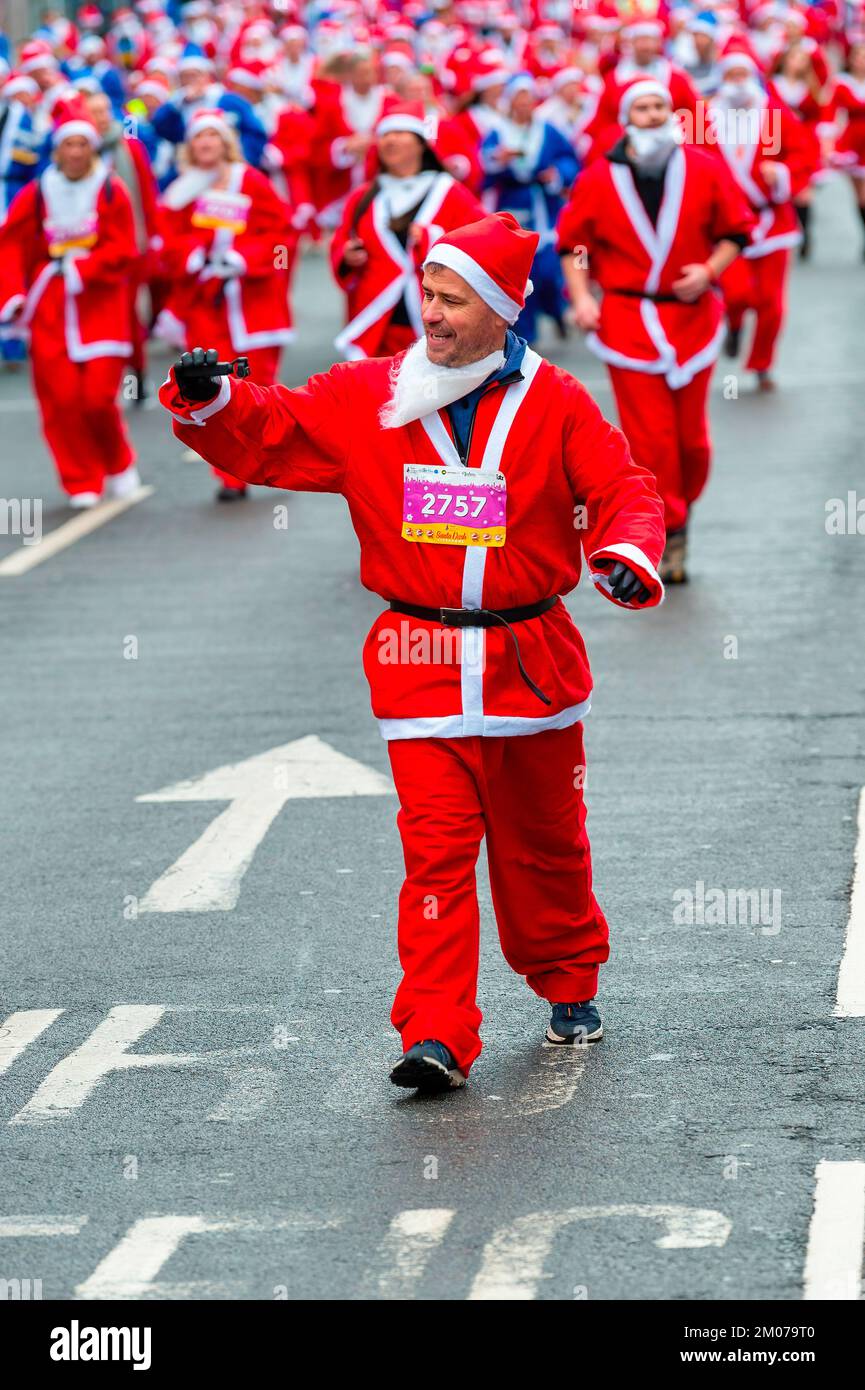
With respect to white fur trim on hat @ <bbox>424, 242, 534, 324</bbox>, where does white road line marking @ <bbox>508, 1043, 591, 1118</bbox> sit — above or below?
below

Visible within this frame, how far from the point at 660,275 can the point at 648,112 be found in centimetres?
68

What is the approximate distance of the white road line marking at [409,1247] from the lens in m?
4.60

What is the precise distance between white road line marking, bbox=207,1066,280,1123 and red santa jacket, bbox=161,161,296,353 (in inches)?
383

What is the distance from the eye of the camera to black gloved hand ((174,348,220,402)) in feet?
18.1

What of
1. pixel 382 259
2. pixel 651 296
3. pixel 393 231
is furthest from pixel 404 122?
pixel 651 296

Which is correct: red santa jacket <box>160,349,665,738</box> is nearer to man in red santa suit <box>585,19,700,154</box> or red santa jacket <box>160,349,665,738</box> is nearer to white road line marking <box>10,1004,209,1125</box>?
white road line marking <box>10,1004,209,1125</box>

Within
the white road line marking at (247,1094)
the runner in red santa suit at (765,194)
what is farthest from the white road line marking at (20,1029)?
the runner in red santa suit at (765,194)

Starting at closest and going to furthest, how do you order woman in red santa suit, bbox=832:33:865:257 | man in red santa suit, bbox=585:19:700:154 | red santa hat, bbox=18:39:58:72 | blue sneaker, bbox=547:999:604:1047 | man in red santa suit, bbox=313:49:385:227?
blue sneaker, bbox=547:999:604:1047
man in red santa suit, bbox=585:19:700:154
man in red santa suit, bbox=313:49:385:227
woman in red santa suit, bbox=832:33:865:257
red santa hat, bbox=18:39:58:72

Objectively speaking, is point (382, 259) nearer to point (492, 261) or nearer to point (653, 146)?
point (653, 146)

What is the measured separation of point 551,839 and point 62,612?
6.16 metres

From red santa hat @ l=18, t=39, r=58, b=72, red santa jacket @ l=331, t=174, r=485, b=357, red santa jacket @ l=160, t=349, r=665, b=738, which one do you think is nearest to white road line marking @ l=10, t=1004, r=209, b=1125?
red santa jacket @ l=160, t=349, r=665, b=738

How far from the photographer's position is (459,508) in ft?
18.5

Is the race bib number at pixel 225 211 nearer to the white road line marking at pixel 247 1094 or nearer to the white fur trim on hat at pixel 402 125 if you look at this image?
the white fur trim on hat at pixel 402 125
